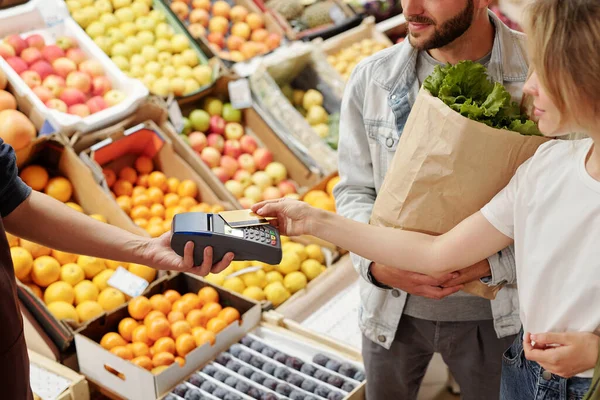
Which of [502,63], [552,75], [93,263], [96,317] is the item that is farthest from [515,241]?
[93,263]

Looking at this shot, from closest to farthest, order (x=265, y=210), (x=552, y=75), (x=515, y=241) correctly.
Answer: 1. (x=552, y=75)
2. (x=515, y=241)
3. (x=265, y=210)

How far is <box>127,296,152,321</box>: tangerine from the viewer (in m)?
2.54

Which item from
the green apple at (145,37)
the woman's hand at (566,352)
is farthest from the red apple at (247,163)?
the woman's hand at (566,352)

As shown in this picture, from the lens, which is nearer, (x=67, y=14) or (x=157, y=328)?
(x=157, y=328)

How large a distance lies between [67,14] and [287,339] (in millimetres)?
2115

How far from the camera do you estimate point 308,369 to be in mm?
2432

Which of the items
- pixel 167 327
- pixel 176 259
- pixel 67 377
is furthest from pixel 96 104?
pixel 176 259

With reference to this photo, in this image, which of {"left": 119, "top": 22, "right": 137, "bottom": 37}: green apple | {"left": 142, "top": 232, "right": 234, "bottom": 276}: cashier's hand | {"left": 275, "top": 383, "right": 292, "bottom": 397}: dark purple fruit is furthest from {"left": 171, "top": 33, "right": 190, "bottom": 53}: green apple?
{"left": 142, "top": 232, "right": 234, "bottom": 276}: cashier's hand

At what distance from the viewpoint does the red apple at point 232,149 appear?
3.64 m

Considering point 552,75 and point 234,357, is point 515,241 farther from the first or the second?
point 234,357

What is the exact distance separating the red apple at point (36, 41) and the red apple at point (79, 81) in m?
0.25

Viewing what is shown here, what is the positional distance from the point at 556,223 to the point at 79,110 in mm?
2458

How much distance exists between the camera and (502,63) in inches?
67.1

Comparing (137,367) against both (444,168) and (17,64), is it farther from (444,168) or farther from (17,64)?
(17,64)
